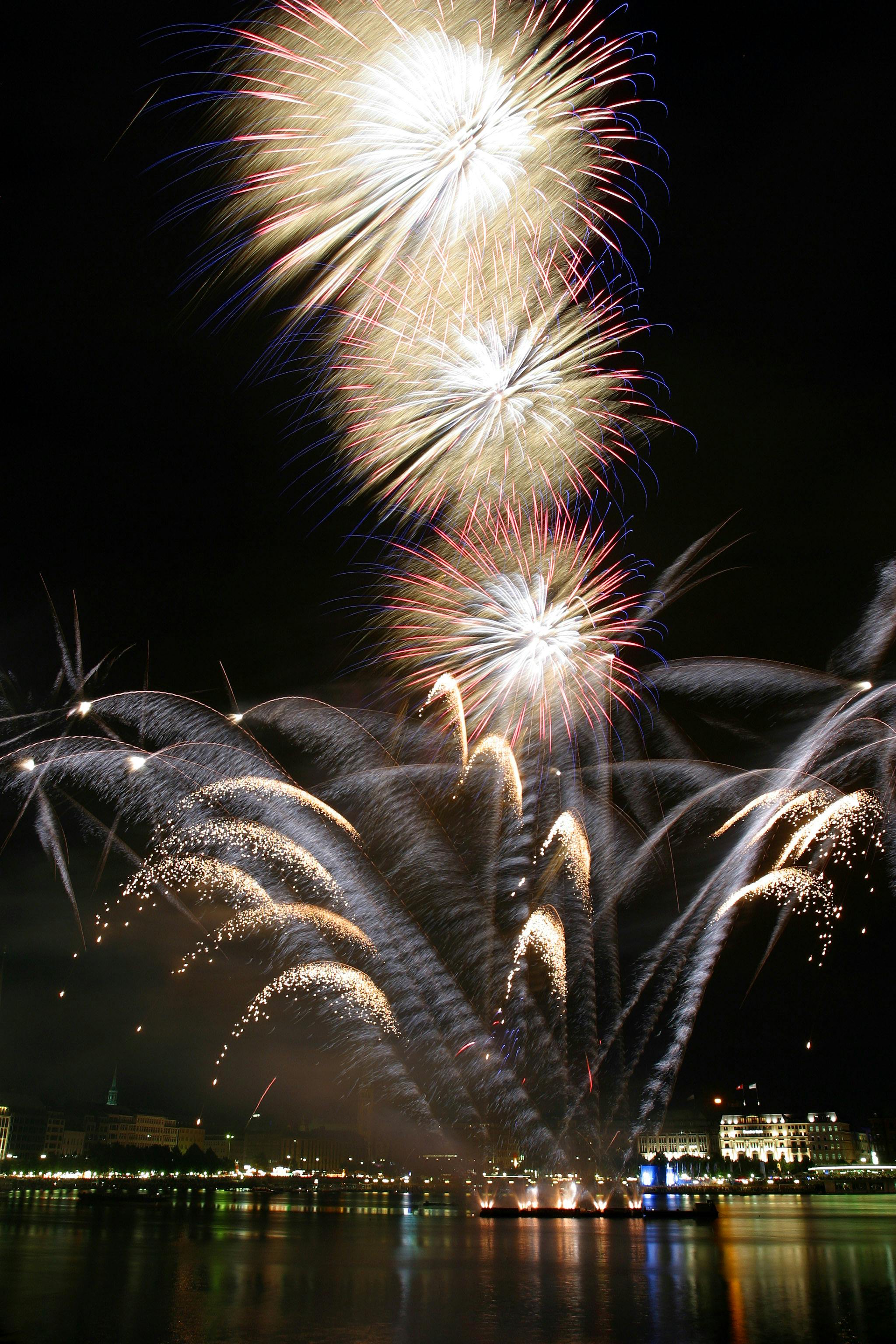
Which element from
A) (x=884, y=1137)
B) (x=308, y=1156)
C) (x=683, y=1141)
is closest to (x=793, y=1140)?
(x=884, y=1137)

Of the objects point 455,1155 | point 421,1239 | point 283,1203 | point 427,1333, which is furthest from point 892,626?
point 455,1155

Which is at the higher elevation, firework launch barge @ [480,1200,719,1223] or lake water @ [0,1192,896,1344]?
lake water @ [0,1192,896,1344]

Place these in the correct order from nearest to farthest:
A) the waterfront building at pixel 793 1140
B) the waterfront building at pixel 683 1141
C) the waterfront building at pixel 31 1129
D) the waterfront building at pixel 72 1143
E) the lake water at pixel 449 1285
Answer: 1. the lake water at pixel 449 1285
2. the waterfront building at pixel 683 1141
3. the waterfront building at pixel 793 1140
4. the waterfront building at pixel 31 1129
5. the waterfront building at pixel 72 1143

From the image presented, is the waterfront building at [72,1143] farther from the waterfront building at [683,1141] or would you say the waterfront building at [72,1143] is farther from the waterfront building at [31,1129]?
the waterfront building at [683,1141]

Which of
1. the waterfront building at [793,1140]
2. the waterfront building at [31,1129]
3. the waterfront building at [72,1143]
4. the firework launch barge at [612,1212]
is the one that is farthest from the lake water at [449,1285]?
the waterfront building at [72,1143]

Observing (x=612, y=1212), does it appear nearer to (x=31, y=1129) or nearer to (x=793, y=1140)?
(x=793, y=1140)

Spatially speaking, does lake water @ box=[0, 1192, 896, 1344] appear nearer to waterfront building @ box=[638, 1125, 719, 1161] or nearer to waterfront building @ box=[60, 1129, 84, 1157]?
waterfront building @ box=[638, 1125, 719, 1161]

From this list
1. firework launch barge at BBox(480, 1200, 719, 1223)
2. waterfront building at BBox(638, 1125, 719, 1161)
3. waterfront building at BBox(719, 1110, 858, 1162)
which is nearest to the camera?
firework launch barge at BBox(480, 1200, 719, 1223)

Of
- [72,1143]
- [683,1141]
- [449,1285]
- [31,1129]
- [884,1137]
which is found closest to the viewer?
[449,1285]

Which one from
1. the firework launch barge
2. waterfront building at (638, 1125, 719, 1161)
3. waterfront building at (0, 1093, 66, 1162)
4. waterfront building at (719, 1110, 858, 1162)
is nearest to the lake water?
the firework launch barge
